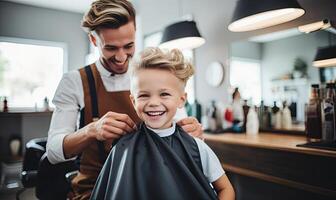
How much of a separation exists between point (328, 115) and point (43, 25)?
13.4ft

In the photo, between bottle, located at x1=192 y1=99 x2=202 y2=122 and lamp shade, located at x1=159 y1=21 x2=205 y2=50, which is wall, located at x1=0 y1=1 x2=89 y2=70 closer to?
lamp shade, located at x1=159 y1=21 x2=205 y2=50

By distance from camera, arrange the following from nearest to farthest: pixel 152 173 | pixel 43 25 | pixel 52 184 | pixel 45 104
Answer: pixel 152 173, pixel 52 184, pixel 45 104, pixel 43 25

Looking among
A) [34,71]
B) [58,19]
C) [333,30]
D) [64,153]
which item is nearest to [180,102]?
[64,153]

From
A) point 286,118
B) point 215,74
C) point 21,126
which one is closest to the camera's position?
point 286,118

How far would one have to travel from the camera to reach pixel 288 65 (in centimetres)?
243

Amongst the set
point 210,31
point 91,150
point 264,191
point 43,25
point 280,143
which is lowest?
point 264,191

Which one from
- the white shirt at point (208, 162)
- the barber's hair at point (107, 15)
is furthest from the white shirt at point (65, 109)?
the white shirt at point (208, 162)

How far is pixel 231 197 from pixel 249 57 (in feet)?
7.02

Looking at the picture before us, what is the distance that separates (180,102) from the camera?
102cm

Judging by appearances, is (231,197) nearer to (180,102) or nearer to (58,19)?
(180,102)

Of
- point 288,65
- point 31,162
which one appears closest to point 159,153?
point 31,162

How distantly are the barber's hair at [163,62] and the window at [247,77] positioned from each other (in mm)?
1890

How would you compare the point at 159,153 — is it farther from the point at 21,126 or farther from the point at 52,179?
the point at 21,126

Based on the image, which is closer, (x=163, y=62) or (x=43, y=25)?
(x=163, y=62)
